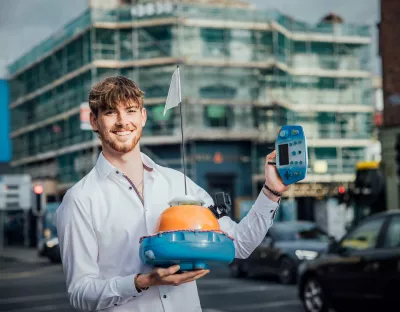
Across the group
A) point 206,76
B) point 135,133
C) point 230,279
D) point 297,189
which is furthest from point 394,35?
point 135,133

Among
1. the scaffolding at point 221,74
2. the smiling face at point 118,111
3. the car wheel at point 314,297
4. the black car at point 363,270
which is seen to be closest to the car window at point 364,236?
the black car at point 363,270

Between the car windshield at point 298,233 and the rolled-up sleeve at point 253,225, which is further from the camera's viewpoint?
the car windshield at point 298,233

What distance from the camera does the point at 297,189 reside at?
155ft

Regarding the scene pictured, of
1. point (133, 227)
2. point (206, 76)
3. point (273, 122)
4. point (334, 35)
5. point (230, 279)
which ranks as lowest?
point (230, 279)

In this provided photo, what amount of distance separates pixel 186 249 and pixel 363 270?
7.97 m

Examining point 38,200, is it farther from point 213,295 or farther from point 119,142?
point 119,142

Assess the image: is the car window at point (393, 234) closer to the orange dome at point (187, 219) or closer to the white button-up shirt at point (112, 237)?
the white button-up shirt at point (112, 237)

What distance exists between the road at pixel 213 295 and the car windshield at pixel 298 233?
Answer: 4.13ft

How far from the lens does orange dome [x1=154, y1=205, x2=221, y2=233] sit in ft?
8.46

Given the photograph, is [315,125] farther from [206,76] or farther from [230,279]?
[230,279]

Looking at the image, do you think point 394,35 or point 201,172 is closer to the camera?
point 394,35

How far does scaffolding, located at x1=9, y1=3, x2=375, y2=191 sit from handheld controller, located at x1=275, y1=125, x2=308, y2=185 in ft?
129

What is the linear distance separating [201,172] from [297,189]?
23.9 ft

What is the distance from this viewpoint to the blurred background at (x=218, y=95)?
123ft
